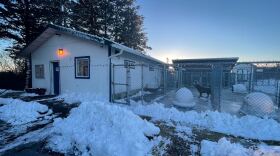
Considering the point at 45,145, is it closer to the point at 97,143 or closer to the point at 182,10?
the point at 97,143

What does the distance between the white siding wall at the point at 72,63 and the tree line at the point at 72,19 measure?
13.9ft

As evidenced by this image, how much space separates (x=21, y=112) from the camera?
24.0ft

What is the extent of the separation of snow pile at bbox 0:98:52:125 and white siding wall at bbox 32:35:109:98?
307cm

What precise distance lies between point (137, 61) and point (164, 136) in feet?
30.3

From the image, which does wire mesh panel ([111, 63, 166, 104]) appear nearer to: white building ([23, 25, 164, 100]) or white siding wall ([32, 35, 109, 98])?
white building ([23, 25, 164, 100])

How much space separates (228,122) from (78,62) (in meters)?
8.96

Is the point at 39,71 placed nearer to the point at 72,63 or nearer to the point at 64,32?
the point at 72,63

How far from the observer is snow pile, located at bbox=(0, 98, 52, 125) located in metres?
6.68

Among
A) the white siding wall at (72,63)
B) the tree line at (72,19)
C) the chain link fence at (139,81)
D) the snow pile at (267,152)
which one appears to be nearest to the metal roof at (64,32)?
the white siding wall at (72,63)

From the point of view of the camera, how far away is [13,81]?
618 inches

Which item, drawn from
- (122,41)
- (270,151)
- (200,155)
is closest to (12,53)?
(122,41)

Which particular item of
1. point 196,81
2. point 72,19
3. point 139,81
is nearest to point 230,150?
point 196,81

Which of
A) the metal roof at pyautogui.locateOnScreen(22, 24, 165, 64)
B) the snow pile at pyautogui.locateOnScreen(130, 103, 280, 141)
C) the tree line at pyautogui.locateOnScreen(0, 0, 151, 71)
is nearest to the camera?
the snow pile at pyautogui.locateOnScreen(130, 103, 280, 141)

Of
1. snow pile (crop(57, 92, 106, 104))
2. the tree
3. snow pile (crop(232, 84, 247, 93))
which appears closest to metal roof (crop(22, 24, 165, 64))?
snow pile (crop(57, 92, 106, 104))
